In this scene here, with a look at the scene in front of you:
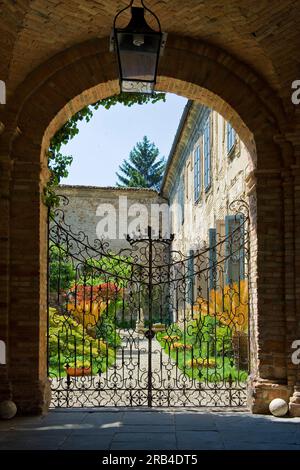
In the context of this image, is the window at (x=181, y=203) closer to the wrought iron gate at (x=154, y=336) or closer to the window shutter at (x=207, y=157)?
the window shutter at (x=207, y=157)

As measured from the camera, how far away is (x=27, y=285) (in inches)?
282

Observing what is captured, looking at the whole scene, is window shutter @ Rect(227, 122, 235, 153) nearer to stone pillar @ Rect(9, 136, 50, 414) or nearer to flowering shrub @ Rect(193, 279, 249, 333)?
flowering shrub @ Rect(193, 279, 249, 333)

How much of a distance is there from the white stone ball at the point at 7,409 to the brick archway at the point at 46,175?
0.57 feet

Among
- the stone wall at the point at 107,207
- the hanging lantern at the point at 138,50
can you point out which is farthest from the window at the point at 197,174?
the hanging lantern at the point at 138,50

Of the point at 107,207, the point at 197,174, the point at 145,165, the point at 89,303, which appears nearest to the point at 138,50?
the point at 89,303

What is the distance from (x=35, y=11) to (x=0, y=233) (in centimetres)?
266

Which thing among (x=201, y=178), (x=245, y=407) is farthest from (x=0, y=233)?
(x=201, y=178)

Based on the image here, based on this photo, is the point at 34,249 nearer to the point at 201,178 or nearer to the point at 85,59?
the point at 85,59

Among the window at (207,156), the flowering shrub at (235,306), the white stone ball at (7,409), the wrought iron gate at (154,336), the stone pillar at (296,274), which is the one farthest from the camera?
the window at (207,156)

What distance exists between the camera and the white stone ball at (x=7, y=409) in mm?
6797

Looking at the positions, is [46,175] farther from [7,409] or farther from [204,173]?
[204,173]

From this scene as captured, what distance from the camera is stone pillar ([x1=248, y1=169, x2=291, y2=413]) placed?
23.5 feet

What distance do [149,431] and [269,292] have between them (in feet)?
7.62

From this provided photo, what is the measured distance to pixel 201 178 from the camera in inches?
705
